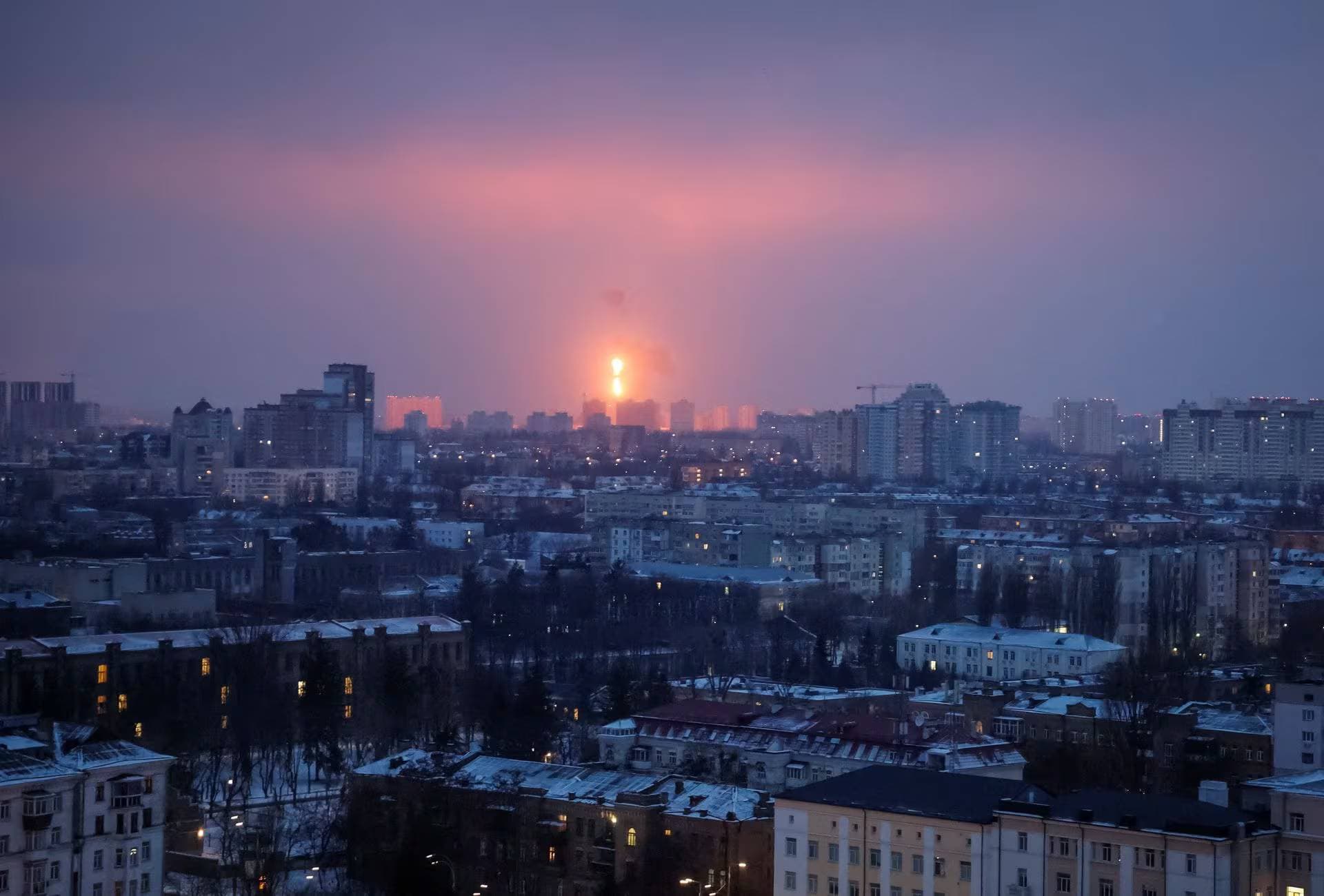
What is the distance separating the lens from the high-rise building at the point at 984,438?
187ft

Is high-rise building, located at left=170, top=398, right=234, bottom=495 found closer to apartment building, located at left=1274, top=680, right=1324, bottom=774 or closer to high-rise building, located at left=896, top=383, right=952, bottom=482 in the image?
high-rise building, located at left=896, top=383, right=952, bottom=482

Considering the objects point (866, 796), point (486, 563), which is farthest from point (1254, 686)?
point (486, 563)

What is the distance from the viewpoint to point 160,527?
28.5 meters

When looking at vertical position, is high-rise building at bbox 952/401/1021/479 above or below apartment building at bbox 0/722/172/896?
above

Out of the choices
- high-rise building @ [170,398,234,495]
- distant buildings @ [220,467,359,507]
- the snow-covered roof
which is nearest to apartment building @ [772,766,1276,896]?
the snow-covered roof

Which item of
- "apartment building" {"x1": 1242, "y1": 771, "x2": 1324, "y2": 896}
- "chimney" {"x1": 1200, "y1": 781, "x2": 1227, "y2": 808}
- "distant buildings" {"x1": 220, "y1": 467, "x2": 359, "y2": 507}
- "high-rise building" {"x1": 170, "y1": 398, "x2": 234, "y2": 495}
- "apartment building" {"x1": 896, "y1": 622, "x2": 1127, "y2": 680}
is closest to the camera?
"apartment building" {"x1": 1242, "y1": 771, "x2": 1324, "y2": 896}

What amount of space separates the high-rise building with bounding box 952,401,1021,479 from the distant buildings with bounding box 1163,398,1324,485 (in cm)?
596

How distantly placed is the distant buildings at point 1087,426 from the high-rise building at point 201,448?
1528 inches

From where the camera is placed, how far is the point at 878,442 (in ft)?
183

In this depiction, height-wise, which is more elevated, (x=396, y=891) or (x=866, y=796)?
(x=866, y=796)

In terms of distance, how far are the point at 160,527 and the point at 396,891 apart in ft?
66.2

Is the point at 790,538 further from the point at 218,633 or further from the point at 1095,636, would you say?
the point at 218,633

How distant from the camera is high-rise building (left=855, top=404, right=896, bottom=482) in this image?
55.4 meters

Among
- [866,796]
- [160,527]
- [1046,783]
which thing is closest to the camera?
[866,796]
